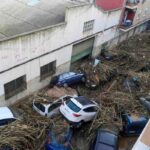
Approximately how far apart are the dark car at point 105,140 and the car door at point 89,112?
1700 mm

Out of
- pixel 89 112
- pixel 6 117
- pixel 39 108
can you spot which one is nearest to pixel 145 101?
pixel 89 112

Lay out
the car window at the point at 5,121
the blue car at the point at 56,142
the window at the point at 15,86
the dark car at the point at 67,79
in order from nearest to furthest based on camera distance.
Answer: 1. the blue car at the point at 56,142
2. the car window at the point at 5,121
3. the window at the point at 15,86
4. the dark car at the point at 67,79

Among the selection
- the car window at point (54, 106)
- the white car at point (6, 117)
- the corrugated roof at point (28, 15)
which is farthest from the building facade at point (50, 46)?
the car window at point (54, 106)

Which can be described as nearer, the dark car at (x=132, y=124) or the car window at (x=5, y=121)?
the car window at (x=5, y=121)

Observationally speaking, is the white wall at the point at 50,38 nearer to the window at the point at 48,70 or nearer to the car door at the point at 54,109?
the window at the point at 48,70

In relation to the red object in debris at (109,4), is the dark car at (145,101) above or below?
below

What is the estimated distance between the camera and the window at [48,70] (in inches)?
727

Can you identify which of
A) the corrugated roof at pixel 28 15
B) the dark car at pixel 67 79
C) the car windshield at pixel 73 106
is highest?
the corrugated roof at pixel 28 15

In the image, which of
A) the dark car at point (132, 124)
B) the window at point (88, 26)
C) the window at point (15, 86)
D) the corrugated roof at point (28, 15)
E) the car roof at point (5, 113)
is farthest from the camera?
the window at point (88, 26)

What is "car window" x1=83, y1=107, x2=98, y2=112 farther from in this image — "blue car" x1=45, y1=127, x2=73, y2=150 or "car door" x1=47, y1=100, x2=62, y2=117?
"blue car" x1=45, y1=127, x2=73, y2=150

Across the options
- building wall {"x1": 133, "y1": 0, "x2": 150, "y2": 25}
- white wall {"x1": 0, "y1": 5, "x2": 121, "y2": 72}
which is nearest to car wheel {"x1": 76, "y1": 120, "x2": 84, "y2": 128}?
white wall {"x1": 0, "y1": 5, "x2": 121, "y2": 72}

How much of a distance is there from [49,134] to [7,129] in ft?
7.32

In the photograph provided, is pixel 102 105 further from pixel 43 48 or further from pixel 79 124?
pixel 43 48

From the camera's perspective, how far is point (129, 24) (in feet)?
83.2
